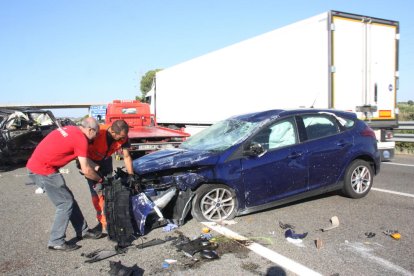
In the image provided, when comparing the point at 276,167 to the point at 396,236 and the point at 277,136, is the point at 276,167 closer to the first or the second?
the point at 277,136

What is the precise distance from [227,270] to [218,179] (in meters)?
1.65

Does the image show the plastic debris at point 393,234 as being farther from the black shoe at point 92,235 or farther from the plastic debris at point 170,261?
the black shoe at point 92,235

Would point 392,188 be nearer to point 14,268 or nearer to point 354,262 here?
point 354,262

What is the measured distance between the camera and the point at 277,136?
5844mm

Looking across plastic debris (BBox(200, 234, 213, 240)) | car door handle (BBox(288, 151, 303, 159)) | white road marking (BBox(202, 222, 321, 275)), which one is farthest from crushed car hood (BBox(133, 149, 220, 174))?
car door handle (BBox(288, 151, 303, 159))

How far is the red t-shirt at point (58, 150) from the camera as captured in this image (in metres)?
4.51

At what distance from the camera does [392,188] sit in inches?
293

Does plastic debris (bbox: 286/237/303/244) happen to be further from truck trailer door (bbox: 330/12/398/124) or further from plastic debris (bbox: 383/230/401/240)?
truck trailer door (bbox: 330/12/398/124)

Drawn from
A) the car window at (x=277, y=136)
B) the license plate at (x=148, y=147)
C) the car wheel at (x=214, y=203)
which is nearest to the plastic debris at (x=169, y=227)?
the car wheel at (x=214, y=203)

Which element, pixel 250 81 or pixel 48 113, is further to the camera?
pixel 48 113

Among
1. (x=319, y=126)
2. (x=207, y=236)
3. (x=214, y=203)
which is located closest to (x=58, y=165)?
(x=207, y=236)

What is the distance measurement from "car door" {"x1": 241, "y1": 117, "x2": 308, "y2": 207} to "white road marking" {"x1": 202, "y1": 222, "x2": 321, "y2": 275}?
2.16ft

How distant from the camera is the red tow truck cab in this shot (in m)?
11.4

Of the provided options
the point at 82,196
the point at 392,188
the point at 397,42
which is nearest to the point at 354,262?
the point at 392,188
